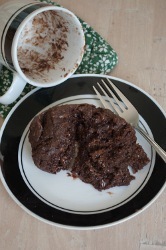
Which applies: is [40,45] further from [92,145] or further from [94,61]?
[92,145]

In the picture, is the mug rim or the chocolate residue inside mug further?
the chocolate residue inside mug

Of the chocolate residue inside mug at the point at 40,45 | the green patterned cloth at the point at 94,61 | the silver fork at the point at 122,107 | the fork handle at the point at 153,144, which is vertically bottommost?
the fork handle at the point at 153,144

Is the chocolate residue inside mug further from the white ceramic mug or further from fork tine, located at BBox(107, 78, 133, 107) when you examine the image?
fork tine, located at BBox(107, 78, 133, 107)

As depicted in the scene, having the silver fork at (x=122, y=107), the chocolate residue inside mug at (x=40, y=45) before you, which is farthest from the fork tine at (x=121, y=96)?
the chocolate residue inside mug at (x=40, y=45)

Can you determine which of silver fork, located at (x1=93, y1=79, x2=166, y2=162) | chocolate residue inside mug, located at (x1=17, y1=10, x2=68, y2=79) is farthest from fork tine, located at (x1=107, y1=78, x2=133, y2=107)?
chocolate residue inside mug, located at (x1=17, y1=10, x2=68, y2=79)

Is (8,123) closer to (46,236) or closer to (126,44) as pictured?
(46,236)

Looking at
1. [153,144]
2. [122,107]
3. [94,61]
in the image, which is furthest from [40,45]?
[153,144]

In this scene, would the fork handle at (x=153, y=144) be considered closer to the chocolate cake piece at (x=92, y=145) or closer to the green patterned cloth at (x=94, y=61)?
the chocolate cake piece at (x=92, y=145)
